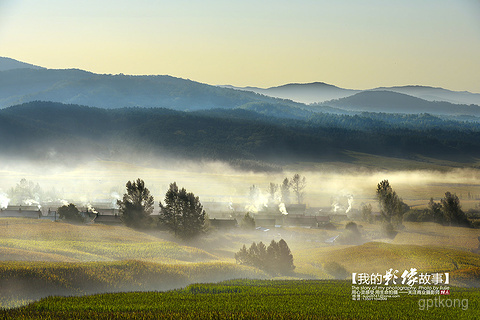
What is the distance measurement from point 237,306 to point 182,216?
6623 cm

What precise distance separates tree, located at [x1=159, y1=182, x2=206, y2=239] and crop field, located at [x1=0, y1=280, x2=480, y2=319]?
175ft

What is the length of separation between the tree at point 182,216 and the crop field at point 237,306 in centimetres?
5329

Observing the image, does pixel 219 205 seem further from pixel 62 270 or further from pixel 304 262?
pixel 62 270

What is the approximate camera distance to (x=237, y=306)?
45094 mm

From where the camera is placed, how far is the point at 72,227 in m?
105

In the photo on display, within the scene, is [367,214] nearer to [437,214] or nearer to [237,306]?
[437,214]

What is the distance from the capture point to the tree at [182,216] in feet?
359

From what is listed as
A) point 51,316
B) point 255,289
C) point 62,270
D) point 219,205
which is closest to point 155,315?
point 51,316

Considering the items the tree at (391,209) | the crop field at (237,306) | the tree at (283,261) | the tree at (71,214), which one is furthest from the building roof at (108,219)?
the crop field at (237,306)

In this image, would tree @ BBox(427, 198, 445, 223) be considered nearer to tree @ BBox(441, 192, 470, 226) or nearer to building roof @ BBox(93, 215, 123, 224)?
tree @ BBox(441, 192, 470, 226)

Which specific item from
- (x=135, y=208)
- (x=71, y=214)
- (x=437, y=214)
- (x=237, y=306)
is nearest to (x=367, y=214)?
(x=437, y=214)

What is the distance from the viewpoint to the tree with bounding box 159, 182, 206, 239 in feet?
359

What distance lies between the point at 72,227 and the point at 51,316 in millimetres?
68235

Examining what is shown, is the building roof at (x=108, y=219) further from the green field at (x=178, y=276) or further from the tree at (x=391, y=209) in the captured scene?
the tree at (x=391, y=209)
